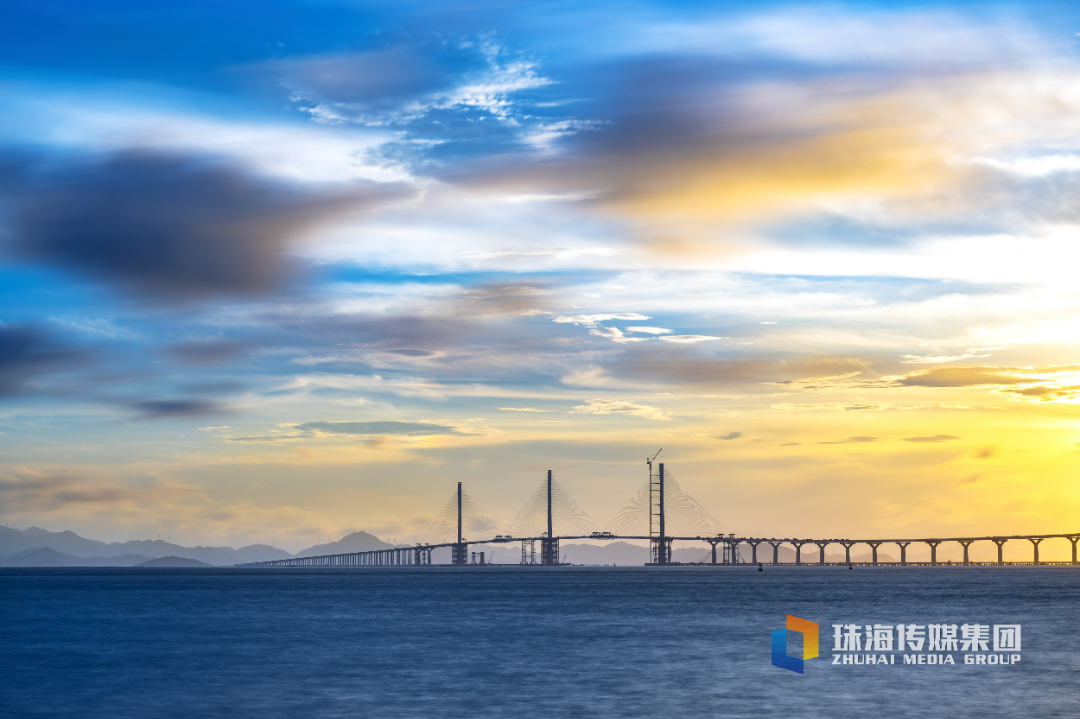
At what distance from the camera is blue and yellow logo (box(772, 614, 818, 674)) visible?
52.7m

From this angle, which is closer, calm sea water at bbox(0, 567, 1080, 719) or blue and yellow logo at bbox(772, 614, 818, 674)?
calm sea water at bbox(0, 567, 1080, 719)

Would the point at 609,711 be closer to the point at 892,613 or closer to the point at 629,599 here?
the point at 892,613

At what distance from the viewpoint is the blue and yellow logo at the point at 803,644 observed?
5272cm

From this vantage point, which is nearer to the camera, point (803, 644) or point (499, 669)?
point (499, 669)

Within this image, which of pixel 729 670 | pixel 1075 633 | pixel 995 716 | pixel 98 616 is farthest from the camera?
pixel 98 616

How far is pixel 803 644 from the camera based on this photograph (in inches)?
2459

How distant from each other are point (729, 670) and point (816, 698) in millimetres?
9663

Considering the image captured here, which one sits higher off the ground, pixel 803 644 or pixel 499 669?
pixel 499 669

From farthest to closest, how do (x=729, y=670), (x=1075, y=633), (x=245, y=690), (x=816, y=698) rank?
(x=1075, y=633), (x=729, y=670), (x=245, y=690), (x=816, y=698)

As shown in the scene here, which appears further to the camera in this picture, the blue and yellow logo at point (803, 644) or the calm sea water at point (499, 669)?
the blue and yellow logo at point (803, 644)

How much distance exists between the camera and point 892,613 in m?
92.2

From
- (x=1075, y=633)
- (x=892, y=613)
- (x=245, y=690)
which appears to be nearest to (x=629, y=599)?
(x=892, y=613)

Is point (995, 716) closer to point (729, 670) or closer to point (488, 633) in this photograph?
point (729, 670)

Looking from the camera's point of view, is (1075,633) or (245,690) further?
(1075,633)
